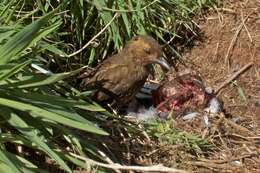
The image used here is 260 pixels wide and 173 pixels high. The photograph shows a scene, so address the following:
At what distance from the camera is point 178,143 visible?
439cm

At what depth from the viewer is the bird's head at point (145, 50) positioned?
4801 millimetres

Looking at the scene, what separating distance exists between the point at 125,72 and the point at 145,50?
0.64 ft

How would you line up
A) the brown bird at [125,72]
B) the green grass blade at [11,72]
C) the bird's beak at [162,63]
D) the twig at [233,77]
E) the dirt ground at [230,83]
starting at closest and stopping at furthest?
the green grass blade at [11,72] → the dirt ground at [230,83] → the brown bird at [125,72] → the bird's beak at [162,63] → the twig at [233,77]

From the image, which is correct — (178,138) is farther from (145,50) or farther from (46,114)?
(46,114)

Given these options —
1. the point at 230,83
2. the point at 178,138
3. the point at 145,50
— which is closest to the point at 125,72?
the point at 145,50

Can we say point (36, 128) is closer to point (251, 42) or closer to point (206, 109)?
point (206, 109)

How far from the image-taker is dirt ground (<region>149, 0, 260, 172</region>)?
172 inches

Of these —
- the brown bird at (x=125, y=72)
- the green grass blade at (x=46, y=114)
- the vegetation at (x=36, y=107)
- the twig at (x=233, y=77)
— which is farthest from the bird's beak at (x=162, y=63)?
the green grass blade at (x=46, y=114)

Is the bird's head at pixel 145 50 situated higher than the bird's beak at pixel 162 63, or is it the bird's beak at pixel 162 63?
the bird's head at pixel 145 50

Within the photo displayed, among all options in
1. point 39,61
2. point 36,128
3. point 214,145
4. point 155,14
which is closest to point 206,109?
point 214,145

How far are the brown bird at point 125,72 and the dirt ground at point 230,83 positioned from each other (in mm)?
382

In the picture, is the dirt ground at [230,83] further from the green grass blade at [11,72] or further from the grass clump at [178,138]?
the green grass blade at [11,72]

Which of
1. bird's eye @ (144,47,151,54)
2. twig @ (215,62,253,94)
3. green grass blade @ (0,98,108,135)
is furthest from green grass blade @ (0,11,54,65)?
twig @ (215,62,253,94)

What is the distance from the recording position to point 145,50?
482cm
